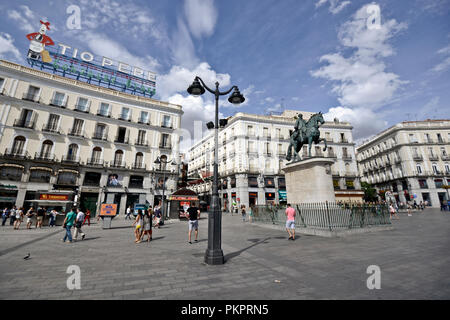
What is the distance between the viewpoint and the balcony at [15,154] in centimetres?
2230

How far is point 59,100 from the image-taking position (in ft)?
85.7

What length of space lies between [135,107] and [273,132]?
80.2 feet

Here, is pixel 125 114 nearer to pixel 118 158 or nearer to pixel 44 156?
pixel 118 158

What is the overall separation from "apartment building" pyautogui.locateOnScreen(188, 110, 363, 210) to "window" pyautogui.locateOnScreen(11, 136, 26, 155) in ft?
72.6

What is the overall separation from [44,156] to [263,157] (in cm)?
3158

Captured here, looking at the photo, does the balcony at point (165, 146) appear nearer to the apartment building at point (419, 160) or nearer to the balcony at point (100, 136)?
the balcony at point (100, 136)

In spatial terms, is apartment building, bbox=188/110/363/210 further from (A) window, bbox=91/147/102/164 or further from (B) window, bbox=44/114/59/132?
(B) window, bbox=44/114/59/132

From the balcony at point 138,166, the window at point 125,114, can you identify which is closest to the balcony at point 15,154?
the balcony at point 138,166

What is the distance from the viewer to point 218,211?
5562 mm

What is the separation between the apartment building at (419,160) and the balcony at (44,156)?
194ft

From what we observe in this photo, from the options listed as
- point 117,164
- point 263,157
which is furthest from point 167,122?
point 263,157

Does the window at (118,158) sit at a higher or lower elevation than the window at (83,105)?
lower

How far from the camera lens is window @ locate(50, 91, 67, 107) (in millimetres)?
25719
